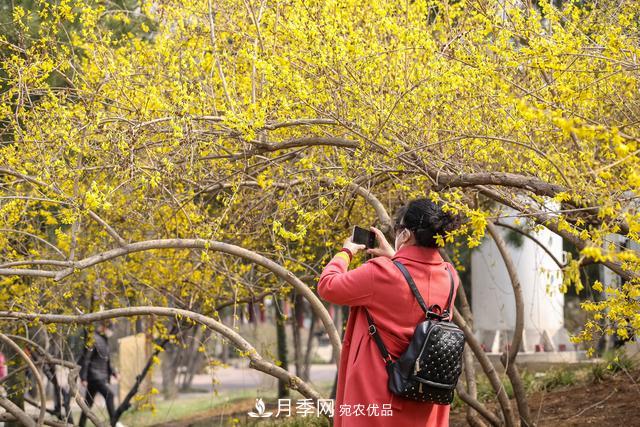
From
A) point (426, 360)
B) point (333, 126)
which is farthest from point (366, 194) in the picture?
point (426, 360)

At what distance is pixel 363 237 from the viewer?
15.4ft

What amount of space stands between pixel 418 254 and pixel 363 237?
1.32ft

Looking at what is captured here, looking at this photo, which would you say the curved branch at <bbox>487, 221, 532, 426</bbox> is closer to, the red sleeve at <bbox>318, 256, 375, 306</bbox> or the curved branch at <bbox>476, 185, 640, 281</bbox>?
the curved branch at <bbox>476, 185, 640, 281</bbox>

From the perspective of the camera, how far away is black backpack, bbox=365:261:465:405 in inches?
165

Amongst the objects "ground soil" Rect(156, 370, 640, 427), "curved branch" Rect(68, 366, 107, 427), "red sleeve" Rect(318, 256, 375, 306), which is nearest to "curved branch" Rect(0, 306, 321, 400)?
"curved branch" Rect(68, 366, 107, 427)

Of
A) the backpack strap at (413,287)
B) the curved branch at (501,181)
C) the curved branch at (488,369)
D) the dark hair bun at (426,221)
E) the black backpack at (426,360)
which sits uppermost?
the curved branch at (501,181)

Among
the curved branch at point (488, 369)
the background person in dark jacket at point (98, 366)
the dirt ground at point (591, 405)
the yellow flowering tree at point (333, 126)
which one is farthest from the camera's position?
the background person in dark jacket at point (98, 366)

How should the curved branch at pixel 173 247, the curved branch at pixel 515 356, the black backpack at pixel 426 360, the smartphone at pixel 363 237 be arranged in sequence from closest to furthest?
the black backpack at pixel 426 360
the smartphone at pixel 363 237
the curved branch at pixel 173 247
the curved branch at pixel 515 356

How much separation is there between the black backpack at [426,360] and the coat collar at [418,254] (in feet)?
0.23

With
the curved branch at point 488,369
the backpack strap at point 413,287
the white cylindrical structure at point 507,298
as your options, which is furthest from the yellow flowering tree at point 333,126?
the white cylindrical structure at point 507,298

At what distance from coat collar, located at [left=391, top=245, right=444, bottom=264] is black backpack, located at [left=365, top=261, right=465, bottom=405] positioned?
7cm

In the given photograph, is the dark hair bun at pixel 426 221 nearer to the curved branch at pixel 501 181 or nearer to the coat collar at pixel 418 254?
the coat collar at pixel 418 254

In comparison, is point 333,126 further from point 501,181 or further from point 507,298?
point 507,298

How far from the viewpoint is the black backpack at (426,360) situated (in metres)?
4.18
